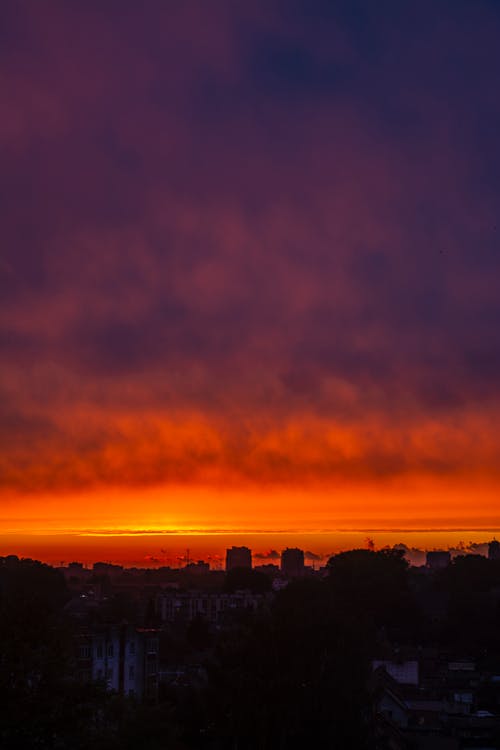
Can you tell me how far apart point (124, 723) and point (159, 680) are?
79.7 ft

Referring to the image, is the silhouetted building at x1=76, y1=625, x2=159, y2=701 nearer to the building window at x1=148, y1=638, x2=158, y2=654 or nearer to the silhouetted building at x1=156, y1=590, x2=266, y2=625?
the building window at x1=148, y1=638, x2=158, y2=654

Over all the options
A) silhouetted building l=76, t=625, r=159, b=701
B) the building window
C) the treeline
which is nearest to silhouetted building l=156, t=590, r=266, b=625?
the treeline

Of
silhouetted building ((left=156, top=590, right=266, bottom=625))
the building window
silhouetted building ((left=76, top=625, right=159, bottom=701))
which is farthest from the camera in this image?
silhouetted building ((left=156, top=590, right=266, bottom=625))

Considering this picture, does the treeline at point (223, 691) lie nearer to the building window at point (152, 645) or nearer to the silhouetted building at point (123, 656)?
the silhouetted building at point (123, 656)

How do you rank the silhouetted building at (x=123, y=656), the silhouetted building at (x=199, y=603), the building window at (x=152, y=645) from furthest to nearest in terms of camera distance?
the silhouetted building at (x=199, y=603) < the building window at (x=152, y=645) < the silhouetted building at (x=123, y=656)

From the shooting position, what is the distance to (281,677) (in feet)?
95.5

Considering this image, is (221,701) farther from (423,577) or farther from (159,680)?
(423,577)

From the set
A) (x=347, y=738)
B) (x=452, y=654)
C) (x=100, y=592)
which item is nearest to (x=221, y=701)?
(x=347, y=738)

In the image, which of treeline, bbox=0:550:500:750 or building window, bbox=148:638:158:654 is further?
building window, bbox=148:638:158:654

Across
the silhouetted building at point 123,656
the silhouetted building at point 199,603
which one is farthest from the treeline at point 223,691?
the silhouetted building at point 199,603

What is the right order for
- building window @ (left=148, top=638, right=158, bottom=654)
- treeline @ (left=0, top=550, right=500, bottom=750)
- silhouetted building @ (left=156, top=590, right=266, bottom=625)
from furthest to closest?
1. silhouetted building @ (left=156, top=590, right=266, bottom=625)
2. building window @ (left=148, top=638, right=158, bottom=654)
3. treeline @ (left=0, top=550, right=500, bottom=750)

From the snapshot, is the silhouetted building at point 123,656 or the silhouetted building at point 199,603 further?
the silhouetted building at point 199,603

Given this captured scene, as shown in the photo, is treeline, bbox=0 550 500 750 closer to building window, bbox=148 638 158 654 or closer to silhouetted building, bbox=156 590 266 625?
building window, bbox=148 638 158 654

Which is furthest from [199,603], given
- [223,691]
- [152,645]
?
[223,691]
